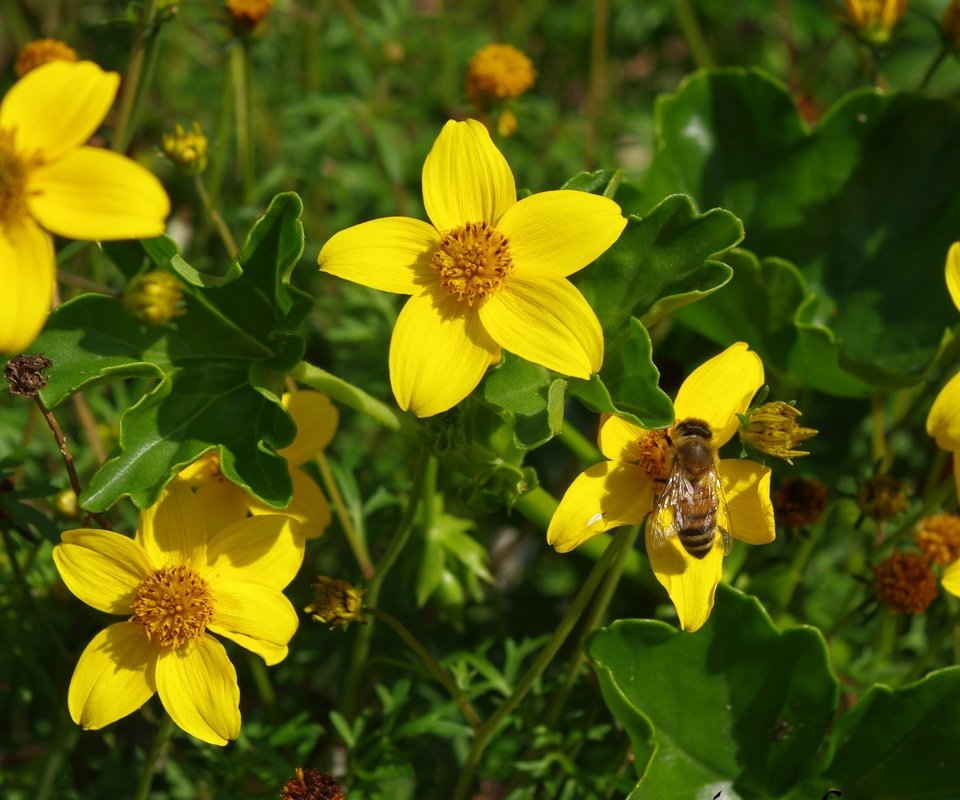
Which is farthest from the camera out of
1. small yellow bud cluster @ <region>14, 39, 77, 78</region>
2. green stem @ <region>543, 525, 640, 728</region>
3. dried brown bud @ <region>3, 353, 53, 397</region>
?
small yellow bud cluster @ <region>14, 39, 77, 78</region>

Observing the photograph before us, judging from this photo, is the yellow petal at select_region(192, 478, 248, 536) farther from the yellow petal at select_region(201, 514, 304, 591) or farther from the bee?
the bee

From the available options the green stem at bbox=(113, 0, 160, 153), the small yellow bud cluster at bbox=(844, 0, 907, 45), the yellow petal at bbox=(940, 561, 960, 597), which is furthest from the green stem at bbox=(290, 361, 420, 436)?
the small yellow bud cluster at bbox=(844, 0, 907, 45)

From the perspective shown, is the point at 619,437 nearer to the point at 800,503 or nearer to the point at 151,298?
the point at 800,503

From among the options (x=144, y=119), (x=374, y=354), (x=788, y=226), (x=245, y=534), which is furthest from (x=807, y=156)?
(x=144, y=119)

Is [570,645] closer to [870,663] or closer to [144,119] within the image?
[870,663]

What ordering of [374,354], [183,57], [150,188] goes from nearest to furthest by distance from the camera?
[150,188] → [374,354] → [183,57]

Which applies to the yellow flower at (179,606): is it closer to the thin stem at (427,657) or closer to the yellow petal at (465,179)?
the thin stem at (427,657)

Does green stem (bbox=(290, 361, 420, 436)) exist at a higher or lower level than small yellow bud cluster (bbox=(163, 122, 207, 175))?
lower
